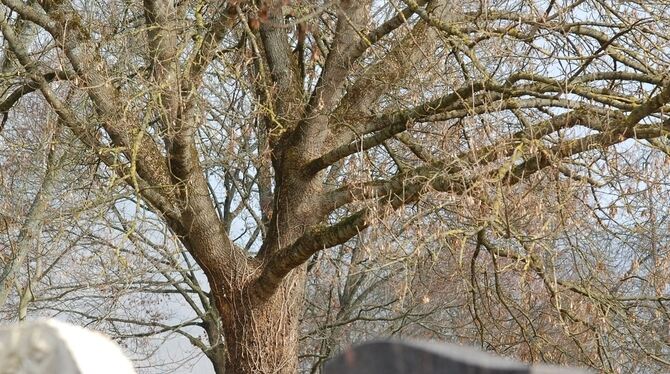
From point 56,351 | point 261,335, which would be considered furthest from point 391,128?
point 56,351

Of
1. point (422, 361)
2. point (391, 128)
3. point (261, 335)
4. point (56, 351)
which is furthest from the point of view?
point (261, 335)

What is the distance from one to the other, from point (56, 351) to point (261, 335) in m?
8.13

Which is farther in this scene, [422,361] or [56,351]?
[56,351]

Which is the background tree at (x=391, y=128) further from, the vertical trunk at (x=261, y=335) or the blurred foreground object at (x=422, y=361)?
the blurred foreground object at (x=422, y=361)

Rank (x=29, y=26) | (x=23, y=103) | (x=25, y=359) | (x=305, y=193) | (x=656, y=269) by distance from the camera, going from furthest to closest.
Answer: (x=23, y=103) → (x=29, y=26) → (x=305, y=193) → (x=656, y=269) → (x=25, y=359)

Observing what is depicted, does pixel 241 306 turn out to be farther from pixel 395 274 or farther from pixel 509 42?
pixel 395 274

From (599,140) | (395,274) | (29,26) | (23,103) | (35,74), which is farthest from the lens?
(395,274)

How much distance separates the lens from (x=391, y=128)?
8047 mm

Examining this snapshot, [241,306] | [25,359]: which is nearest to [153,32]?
[241,306]

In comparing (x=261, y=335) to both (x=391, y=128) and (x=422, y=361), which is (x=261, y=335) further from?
(x=422, y=361)

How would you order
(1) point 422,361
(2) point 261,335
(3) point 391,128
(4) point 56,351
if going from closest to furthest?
1. (1) point 422,361
2. (4) point 56,351
3. (3) point 391,128
4. (2) point 261,335

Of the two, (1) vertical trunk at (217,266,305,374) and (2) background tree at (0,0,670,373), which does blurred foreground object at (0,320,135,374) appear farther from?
(1) vertical trunk at (217,266,305,374)

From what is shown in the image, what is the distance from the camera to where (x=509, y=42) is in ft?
26.6

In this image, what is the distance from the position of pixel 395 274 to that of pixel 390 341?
1433 centimetres
